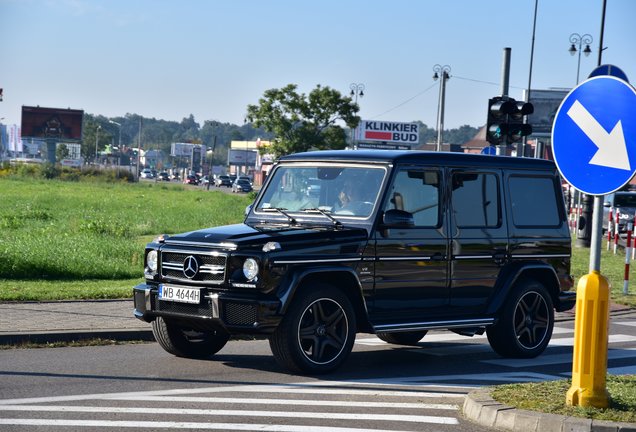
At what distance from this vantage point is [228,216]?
4566cm

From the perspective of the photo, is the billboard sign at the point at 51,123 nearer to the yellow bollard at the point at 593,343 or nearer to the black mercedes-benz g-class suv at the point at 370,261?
the black mercedes-benz g-class suv at the point at 370,261

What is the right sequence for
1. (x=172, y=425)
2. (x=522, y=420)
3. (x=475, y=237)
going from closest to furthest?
1. (x=172, y=425)
2. (x=522, y=420)
3. (x=475, y=237)

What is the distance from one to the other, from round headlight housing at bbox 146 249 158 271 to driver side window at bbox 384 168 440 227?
227cm

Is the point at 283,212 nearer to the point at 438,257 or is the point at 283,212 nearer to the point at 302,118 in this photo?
the point at 438,257

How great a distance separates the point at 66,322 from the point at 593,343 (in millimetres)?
6630

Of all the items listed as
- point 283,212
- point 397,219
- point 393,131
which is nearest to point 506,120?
point 283,212

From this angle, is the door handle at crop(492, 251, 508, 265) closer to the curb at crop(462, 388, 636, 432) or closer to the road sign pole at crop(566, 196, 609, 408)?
the curb at crop(462, 388, 636, 432)

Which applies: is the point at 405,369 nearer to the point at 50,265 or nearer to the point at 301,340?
the point at 301,340

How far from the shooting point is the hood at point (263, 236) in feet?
31.1

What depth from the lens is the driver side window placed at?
34.3ft

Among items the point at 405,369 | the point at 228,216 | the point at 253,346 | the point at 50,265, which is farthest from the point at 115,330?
the point at 228,216

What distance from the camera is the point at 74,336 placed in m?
11.5

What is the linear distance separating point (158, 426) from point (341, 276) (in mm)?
3134

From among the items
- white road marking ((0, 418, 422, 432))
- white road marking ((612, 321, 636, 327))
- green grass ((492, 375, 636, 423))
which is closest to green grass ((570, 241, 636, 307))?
white road marking ((612, 321, 636, 327))
